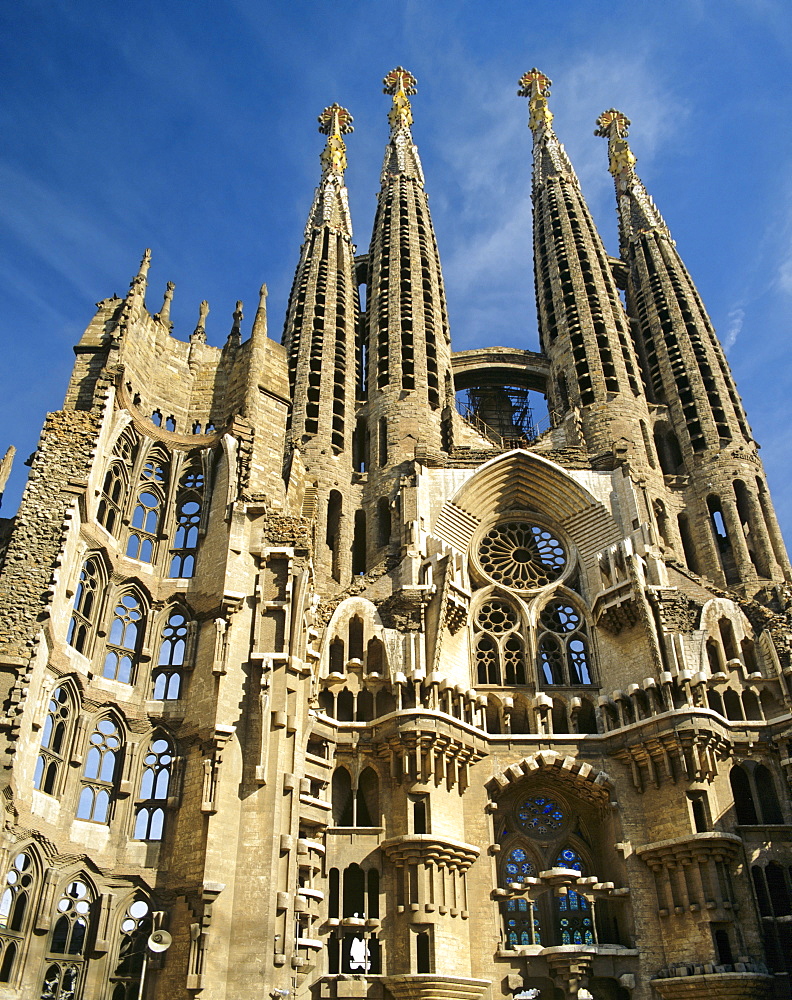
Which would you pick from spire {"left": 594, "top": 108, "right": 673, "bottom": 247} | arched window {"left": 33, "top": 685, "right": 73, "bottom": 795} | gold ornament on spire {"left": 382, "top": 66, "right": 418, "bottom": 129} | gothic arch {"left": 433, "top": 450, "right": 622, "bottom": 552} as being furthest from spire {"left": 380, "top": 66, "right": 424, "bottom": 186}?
arched window {"left": 33, "top": 685, "right": 73, "bottom": 795}

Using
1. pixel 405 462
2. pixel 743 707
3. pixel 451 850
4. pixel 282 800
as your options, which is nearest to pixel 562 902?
pixel 451 850

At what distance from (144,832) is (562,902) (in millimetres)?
12287

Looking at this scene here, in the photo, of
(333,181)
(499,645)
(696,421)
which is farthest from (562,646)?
(333,181)

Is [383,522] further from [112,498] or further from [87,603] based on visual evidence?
[87,603]

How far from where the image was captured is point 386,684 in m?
26.0

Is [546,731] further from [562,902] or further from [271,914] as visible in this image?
[271,914]

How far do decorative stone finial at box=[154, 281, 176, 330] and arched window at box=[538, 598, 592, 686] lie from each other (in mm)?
14553

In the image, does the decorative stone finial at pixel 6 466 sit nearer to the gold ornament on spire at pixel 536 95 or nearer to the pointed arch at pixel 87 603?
the pointed arch at pixel 87 603

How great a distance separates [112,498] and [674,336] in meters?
26.5

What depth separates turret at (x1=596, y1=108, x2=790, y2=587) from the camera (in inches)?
1254

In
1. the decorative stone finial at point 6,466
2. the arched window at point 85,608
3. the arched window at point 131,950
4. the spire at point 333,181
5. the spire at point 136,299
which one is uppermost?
the spire at point 333,181

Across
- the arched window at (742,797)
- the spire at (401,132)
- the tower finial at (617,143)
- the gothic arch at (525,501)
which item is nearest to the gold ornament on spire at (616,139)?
the tower finial at (617,143)

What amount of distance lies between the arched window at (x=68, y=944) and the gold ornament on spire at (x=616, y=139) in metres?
46.3

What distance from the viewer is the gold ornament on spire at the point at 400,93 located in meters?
53.7
